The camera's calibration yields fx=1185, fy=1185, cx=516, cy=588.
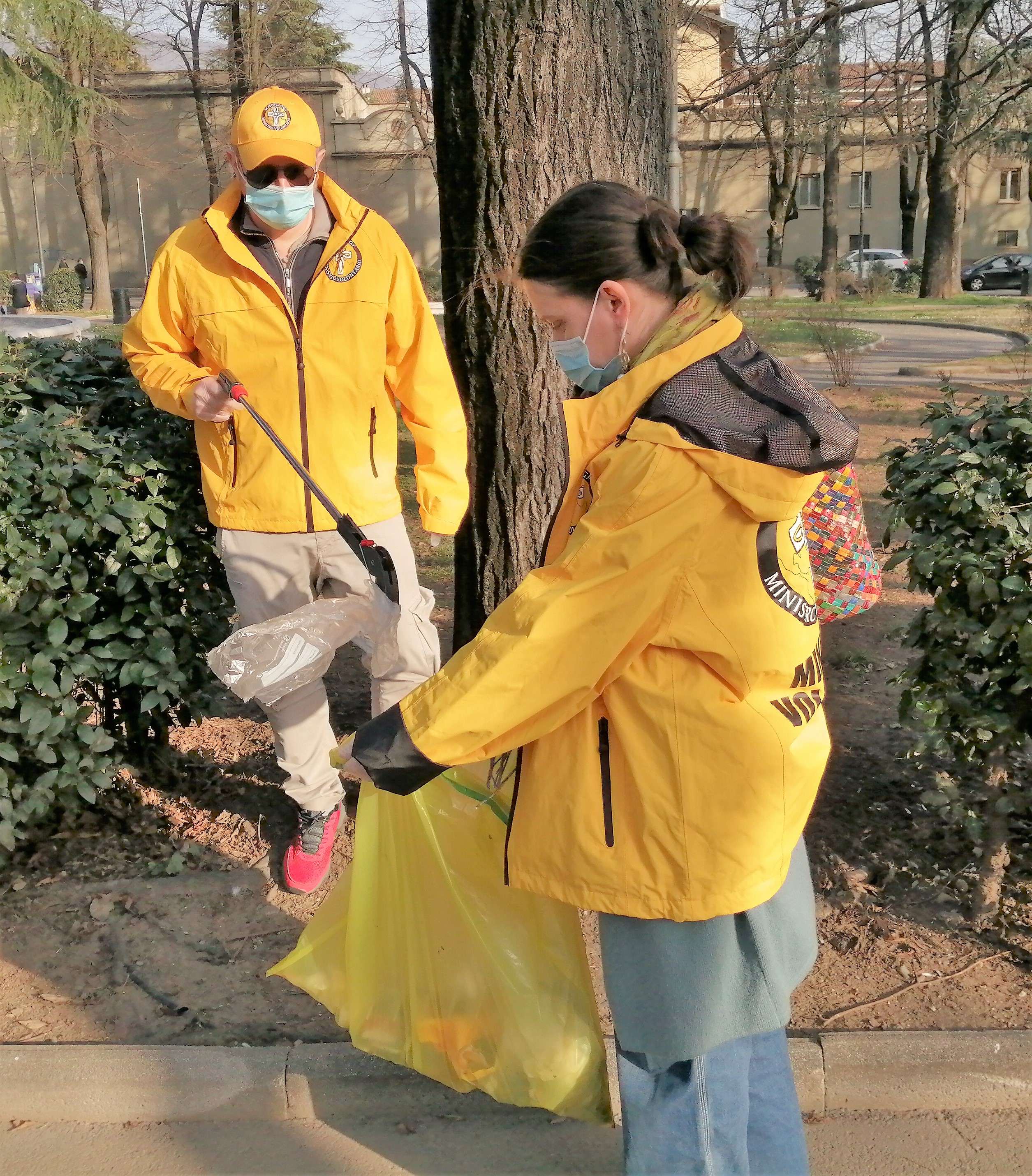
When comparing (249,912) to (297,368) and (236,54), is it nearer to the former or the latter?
(297,368)

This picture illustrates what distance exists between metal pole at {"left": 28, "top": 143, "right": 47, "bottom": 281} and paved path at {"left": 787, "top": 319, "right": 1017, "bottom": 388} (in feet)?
88.2

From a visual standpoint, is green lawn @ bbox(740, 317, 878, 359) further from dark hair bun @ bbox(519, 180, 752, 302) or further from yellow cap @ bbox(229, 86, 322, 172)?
dark hair bun @ bbox(519, 180, 752, 302)

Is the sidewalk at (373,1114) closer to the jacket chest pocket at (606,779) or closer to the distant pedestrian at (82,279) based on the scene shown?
the jacket chest pocket at (606,779)

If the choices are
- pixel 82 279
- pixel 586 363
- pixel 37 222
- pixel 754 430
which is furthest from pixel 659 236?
pixel 37 222

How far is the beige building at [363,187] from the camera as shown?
40.9 metres

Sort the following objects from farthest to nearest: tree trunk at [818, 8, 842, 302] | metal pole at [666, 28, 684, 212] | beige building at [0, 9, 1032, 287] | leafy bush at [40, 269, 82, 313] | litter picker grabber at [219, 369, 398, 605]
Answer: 1. beige building at [0, 9, 1032, 287]
2. leafy bush at [40, 269, 82, 313]
3. tree trunk at [818, 8, 842, 302]
4. metal pole at [666, 28, 684, 212]
5. litter picker grabber at [219, 369, 398, 605]

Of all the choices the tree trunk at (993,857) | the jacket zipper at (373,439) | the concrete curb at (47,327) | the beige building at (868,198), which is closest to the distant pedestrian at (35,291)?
the concrete curb at (47,327)

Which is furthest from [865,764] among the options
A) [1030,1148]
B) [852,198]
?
[852,198]

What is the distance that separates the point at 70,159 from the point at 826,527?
119 feet

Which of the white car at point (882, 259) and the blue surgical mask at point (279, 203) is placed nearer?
the blue surgical mask at point (279, 203)

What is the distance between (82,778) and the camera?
3.44 meters

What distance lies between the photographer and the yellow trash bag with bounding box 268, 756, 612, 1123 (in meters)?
2.22

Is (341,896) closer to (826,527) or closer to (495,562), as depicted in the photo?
(826,527)

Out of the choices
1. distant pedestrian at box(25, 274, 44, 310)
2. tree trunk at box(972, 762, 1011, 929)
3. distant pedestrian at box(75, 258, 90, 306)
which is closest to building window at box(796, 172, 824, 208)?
distant pedestrian at box(75, 258, 90, 306)
